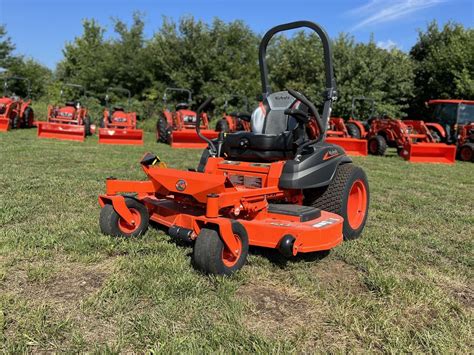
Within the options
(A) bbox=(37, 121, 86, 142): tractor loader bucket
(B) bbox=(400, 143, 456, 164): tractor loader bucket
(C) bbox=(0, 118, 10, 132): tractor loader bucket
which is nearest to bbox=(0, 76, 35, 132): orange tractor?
(C) bbox=(0, 118, 10, 132): tractor loader bucket

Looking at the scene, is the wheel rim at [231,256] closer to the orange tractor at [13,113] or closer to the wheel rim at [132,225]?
the wheel rim at [132,225]

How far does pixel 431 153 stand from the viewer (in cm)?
1219

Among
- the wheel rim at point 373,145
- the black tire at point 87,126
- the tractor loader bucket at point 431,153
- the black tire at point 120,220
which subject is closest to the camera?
the black tire at point 120,220

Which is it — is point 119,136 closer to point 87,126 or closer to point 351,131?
point 87,126

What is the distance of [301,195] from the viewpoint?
3875 mm

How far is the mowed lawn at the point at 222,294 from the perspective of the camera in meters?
2.17

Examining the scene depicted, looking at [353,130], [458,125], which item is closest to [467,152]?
[458,125]

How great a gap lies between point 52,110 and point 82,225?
39.4 feet

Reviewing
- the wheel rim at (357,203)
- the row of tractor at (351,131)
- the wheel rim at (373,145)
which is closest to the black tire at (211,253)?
the wheel rim at (357,203)

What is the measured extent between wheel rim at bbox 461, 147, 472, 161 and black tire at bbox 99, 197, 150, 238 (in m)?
12.2

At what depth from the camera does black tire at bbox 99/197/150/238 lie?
3.54 meters

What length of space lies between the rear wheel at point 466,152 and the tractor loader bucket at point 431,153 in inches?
50.8

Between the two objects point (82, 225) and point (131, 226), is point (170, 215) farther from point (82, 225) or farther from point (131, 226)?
point (82, 225)

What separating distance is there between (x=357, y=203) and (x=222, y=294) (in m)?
2.18
